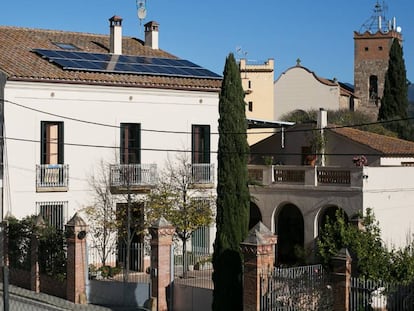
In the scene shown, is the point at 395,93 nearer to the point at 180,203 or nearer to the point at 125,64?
the point at 125,64

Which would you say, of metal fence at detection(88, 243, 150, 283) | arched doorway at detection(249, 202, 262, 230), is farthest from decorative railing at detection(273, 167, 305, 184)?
metal fence at detection(88, 243, 150, 283)

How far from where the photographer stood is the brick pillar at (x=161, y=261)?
21.1m

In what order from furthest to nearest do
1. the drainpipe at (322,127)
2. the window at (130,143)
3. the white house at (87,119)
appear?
the drainpipe at (322,127) < the window at (130,143) < the white house at (87,119)

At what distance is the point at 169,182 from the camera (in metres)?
28.9

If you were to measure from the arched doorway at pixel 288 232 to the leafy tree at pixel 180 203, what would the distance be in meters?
2.95

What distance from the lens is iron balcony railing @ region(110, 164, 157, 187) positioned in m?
27.7

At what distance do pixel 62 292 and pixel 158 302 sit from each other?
3.47 m

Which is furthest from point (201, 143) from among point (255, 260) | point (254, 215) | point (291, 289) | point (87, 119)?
point (291, 289)

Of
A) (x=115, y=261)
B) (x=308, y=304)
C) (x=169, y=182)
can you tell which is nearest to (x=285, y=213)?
(x=169, y=182)

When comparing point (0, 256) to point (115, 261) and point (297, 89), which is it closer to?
point (115, 261)

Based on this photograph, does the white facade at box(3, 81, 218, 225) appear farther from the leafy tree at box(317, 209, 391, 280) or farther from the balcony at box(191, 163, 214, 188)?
the leafy tree at box(317, 209, 391, 280)

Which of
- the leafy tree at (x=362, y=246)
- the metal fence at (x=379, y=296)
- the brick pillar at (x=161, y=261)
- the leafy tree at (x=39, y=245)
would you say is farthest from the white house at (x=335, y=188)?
the leafy tree at (x=39, y=245)

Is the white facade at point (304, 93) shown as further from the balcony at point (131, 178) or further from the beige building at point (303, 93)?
the balcony at point (131, 178)

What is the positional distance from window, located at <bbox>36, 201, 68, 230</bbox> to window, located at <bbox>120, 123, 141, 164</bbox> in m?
2.82
